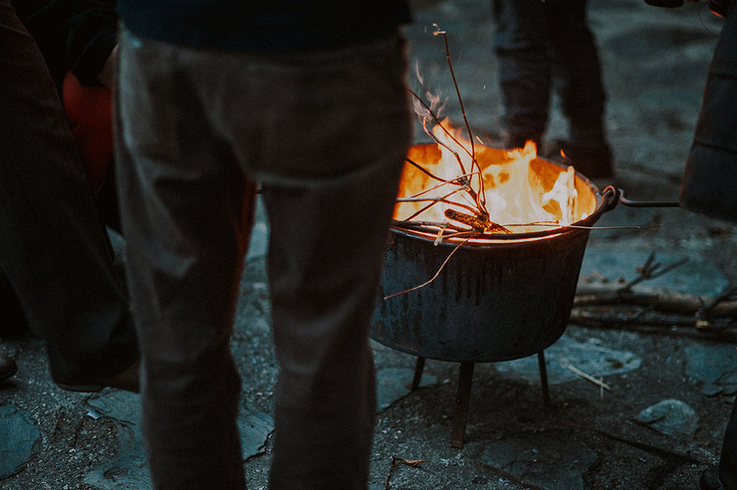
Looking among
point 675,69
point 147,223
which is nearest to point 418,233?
point 147,223

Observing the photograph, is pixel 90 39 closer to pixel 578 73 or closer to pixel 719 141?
pixel 719 141

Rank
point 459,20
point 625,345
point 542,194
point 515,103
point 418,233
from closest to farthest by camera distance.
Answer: point 418,233, point 542,194, point 625,345, point 515,103, point 459,20

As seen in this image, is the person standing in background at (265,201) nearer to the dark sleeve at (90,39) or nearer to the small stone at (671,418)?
the dark sleeve at (90,39)

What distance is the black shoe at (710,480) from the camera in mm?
1775

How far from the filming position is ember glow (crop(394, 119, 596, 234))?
6.91ft

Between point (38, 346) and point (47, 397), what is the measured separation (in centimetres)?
34

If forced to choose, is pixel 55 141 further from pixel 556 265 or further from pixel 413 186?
pixel 556 265

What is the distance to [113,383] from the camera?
2053mm

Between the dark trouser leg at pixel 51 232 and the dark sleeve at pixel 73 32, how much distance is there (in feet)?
0.36

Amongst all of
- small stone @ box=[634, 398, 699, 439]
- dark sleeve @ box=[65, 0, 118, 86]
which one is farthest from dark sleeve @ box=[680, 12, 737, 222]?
dark sleeve @ box=[65, 0, 118, 86]

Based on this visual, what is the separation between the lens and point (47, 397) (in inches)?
87.8

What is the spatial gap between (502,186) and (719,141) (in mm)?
917

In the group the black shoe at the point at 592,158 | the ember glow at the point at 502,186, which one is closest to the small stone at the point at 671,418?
the ember glow at the point at 502,186

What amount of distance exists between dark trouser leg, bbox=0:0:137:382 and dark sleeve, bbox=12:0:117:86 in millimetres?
111
